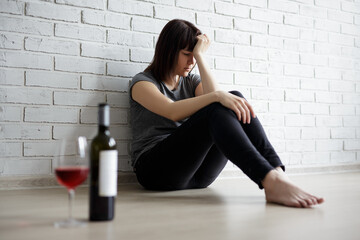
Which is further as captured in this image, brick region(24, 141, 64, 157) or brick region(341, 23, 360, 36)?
brick region(341, 23, 360, 36)

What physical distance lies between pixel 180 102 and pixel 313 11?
1930mm

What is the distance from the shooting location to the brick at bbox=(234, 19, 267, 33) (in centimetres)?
296

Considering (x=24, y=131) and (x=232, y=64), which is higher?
(x=232, y=64)

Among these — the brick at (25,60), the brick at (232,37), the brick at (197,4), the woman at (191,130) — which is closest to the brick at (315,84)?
the brick at (232,37)

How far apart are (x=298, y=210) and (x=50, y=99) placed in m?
1.46

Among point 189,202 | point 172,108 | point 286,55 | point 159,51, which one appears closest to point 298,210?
point 189,202

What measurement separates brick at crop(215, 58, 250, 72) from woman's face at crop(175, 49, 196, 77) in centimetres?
56

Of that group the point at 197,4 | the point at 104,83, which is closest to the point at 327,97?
the point at 197,4

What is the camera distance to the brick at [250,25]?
9.70 ft

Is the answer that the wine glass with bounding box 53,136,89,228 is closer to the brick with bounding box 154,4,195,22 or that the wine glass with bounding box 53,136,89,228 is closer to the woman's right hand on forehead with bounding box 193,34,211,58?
the woman's right hand on forehead with bounding box 193,34,211,58

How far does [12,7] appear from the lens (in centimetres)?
220

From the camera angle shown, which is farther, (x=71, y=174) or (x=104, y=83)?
(x=104, y=83)

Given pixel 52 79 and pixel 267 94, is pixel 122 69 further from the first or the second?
pixel 267 94

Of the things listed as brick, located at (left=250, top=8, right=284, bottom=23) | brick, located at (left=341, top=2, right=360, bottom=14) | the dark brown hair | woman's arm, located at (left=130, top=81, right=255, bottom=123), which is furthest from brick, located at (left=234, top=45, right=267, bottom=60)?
woman's arm, located at (left=130, top=81, right=255, bottom=123)
